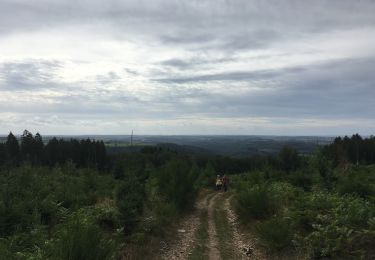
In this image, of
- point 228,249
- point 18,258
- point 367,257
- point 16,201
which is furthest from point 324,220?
point 16,201

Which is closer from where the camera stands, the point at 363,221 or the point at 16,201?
the point at 363,221

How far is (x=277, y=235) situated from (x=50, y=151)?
294 ft

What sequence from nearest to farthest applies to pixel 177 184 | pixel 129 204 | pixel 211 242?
1. pixel 129 204
2. pixel 211 242
3. pixel 177 184

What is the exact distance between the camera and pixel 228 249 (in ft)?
44.4

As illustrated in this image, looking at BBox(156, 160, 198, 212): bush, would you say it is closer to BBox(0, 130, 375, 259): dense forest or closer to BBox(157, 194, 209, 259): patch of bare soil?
BBox(0, 130, 375, 259): dense forest

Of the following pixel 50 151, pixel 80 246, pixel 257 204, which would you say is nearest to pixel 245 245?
pixel 257 204

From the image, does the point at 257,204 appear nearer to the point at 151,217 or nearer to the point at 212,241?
the point at 212,241

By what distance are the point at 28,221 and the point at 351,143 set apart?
296ft

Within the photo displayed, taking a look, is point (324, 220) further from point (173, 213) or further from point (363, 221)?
point (173, 213)

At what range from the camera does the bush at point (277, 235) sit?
11875 millimetres

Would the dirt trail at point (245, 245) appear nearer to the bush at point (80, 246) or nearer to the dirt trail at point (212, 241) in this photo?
the dirt trail at point (212, 241)

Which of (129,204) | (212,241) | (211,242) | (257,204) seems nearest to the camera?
(129,204)

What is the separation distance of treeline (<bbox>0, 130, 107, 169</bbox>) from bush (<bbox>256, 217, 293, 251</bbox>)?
79478 millimetres

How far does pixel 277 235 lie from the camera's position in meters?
11.9
